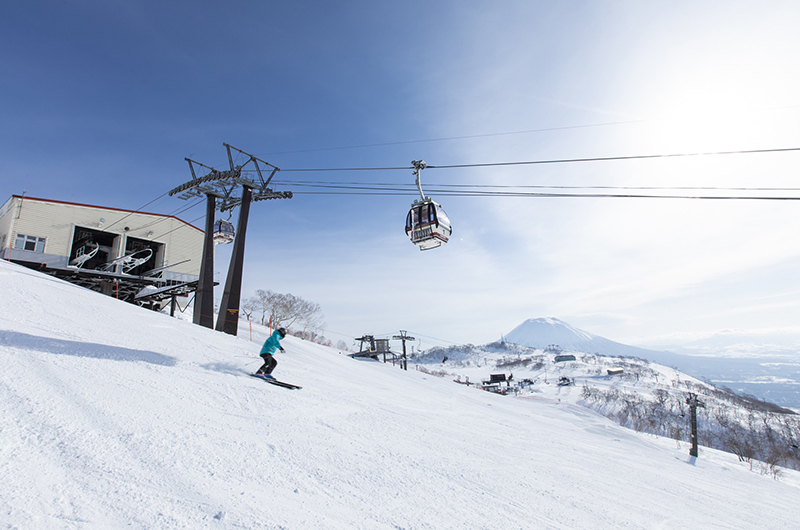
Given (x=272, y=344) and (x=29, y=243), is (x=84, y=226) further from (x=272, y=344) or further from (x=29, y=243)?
(x=272, y=344)

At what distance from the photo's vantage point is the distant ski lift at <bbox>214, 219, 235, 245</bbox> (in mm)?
19875

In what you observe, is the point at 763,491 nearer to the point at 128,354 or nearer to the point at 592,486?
the point at 592,486

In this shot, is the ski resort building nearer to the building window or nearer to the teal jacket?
the building window

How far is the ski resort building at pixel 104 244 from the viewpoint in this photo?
23.4 metres

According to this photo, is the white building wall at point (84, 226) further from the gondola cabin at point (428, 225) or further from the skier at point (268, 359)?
the gondola cabin at point (428, 225)

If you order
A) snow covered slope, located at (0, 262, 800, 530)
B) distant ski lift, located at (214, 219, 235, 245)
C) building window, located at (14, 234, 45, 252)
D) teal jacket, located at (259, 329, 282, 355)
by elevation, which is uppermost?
distant ski lift, located at (214, 219, 235, 245)

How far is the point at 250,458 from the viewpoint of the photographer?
508 cm

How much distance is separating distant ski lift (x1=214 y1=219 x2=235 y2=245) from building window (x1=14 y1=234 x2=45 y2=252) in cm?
1341

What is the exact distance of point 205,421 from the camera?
587 cm

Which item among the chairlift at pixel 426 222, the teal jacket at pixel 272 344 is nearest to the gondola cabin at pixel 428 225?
the chairlift at pixel 426 222

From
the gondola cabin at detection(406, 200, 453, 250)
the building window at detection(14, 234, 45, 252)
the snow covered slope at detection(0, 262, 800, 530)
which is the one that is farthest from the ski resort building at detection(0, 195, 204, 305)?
the gondola cabin at detection(406, 200, 453, 250)

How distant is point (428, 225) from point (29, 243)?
2677 cm

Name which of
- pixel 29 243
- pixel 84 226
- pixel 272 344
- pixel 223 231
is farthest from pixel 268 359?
pixel 84 226

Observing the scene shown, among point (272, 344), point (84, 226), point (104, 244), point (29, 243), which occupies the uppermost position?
point (84, 226)
